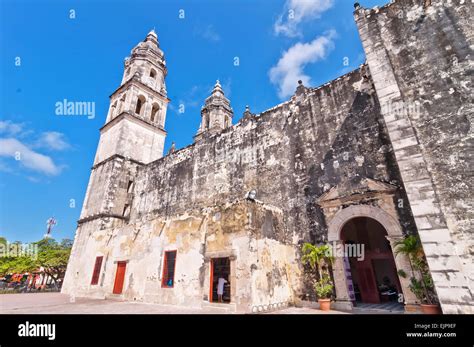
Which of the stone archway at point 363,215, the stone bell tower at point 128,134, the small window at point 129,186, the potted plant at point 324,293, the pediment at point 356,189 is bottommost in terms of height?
the potted plant at point 324,293

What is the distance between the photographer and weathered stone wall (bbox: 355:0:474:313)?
5.20 m

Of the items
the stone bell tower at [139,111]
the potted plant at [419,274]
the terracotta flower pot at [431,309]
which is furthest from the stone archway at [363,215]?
the stone bell tower at [139,111]

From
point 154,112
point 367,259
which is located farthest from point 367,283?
point 154,112

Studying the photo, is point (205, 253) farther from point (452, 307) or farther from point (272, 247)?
point (452, 307)

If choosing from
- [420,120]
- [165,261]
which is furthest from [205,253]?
[420,120]

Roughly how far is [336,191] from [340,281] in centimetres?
284

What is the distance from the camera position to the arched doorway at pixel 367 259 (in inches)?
351

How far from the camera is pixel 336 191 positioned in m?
8.46

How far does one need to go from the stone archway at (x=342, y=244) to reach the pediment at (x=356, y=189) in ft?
1.42

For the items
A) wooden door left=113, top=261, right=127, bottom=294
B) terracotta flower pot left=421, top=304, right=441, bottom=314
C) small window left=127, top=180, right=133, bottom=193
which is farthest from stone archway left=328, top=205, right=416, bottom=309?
small window left=127, top=180, right=133, bottom=193

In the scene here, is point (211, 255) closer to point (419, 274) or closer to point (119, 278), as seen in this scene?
point (419, 274)

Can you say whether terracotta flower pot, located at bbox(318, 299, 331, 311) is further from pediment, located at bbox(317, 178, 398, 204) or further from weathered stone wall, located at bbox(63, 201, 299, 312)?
pediment, located at bbox(317, 178, 398, 204)

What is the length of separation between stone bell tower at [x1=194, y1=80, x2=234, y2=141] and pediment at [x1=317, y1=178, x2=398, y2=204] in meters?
15.6

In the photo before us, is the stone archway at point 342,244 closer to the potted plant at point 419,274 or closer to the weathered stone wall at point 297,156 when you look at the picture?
the potted plant at point 419,274
